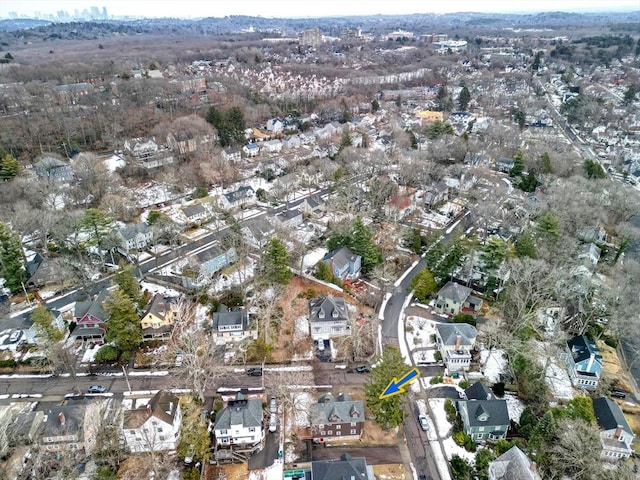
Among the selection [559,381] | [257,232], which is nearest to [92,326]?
[257,232]

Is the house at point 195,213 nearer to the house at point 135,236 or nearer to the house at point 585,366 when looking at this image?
the house at point 135,236

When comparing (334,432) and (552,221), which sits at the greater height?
(552,221)

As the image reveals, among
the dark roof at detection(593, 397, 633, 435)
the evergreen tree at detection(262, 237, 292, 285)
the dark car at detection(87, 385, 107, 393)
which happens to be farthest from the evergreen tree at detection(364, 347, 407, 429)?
the dark car at detection(87, 385, 107, 393)

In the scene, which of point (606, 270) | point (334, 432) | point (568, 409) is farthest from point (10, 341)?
point (606, 270)

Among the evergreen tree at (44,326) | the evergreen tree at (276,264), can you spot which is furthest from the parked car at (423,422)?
the evergreen tree at (44,326)

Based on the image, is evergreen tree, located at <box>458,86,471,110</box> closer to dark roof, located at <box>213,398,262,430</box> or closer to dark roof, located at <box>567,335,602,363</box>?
dark roof, located at <box>567,335,602,363</box>

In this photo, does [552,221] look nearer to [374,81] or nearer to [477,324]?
[477,324]
